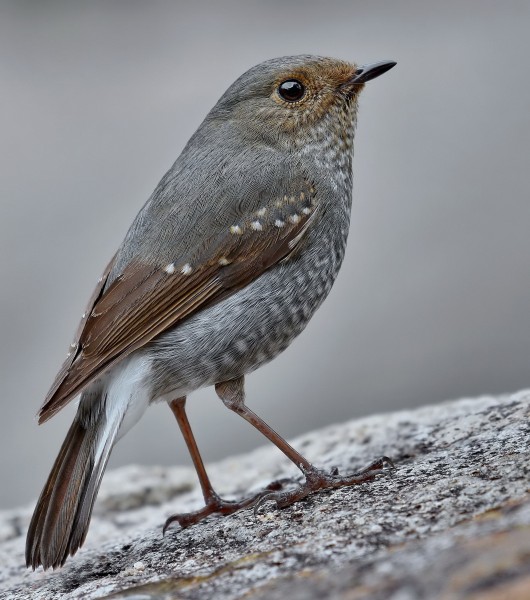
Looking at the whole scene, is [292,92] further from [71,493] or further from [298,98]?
[71,493]

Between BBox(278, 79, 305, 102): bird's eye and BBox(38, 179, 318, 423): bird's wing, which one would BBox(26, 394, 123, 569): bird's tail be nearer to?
BBox(38, 179, 318, 423): bird's wing

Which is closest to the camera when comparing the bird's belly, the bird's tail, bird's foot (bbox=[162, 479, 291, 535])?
the bird's tail

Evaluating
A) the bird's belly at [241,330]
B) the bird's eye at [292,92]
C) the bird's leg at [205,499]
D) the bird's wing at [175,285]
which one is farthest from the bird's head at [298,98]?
the bird's leg at [205,499]

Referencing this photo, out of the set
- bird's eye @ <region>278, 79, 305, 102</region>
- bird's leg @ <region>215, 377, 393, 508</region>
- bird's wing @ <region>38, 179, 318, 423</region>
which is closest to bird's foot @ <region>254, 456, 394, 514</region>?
bird's leg @ <region>215, 377, 393, 508</region>

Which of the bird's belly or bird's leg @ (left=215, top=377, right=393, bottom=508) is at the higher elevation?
the bird's belly

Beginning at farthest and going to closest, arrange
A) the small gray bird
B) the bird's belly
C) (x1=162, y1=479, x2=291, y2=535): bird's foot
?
(x1=162, y1=479, x2=291, y2=535): bird's foot → the bird's belly → the small gray bird

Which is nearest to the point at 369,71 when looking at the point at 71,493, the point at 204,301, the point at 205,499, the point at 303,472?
the point at 204,301

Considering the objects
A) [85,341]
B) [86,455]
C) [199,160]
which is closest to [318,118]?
[199,160]
